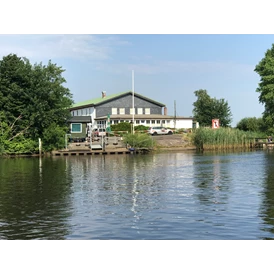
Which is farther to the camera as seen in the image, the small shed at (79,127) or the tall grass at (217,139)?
the small shed at (79,127)

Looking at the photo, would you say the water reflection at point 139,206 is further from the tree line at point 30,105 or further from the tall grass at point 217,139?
the tall grass at point 217,139

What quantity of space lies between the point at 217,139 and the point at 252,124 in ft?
52.0

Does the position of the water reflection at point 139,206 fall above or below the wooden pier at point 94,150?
below

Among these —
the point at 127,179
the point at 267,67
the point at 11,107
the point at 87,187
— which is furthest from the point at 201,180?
the point at 267,67

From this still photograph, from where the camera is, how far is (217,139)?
68.5 metres

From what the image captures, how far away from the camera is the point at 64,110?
216 feet

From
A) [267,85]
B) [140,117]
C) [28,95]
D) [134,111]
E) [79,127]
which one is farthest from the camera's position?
[134,111]

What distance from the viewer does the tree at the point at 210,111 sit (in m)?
101

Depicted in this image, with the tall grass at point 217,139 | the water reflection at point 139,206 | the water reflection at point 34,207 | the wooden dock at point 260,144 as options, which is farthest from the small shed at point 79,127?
the water reflection at point 34,207

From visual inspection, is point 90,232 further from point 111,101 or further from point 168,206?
point 111,101

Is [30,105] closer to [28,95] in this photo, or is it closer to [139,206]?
[28,95]

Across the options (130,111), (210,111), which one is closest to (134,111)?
(130,111)

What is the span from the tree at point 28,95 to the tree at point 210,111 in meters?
45.1
